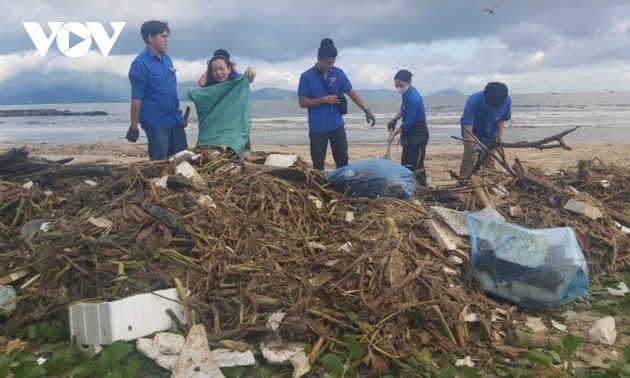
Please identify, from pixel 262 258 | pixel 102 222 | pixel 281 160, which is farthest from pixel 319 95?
pixel 102 222

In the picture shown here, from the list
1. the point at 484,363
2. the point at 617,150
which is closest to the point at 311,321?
the point at 484,363

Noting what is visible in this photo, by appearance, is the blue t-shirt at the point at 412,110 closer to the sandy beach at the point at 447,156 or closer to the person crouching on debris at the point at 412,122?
the person crouching on debris at the point at 412,122

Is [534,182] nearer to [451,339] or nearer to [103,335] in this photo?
[451,339]

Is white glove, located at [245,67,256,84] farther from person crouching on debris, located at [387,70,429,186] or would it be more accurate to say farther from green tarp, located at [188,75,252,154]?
person crouching on debris, located at [387,70,429,186]

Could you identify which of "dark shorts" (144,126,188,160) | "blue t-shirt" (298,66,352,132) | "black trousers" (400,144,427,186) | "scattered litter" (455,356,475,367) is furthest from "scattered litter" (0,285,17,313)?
"black trousers" (400,144,427,186)

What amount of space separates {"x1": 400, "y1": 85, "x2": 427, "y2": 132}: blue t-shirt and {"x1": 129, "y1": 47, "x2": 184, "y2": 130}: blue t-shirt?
2.89 metres

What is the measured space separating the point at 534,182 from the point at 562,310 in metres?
1.88

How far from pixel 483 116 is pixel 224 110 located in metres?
3.13

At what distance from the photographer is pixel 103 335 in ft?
8.84

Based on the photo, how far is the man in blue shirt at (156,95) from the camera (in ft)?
17.0

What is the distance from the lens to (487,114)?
604cm

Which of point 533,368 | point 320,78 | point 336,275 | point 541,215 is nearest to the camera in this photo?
point 533,368

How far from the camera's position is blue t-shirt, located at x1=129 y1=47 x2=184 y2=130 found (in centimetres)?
521

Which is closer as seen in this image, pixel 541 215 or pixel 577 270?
pixel 577 270
